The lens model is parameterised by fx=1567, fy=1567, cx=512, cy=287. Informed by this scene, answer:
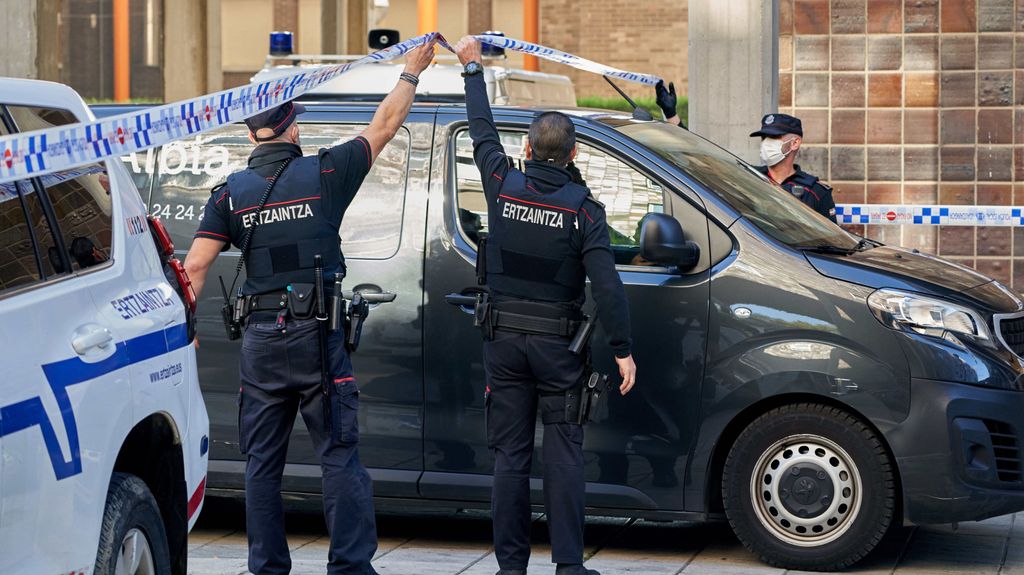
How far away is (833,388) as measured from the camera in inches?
246

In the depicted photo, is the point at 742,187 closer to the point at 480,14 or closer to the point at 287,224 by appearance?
the point at 287,224

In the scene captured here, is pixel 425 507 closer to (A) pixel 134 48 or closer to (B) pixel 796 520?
(B) pixel 796 520

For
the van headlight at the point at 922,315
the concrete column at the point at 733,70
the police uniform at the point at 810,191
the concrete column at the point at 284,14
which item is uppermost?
the concrete column at the point at 284,14

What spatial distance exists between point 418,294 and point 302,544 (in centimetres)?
127

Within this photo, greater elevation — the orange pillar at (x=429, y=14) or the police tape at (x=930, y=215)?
the orange pillar at (x=429, y=14)

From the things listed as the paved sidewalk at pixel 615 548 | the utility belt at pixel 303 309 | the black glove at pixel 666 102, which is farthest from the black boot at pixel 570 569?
the black glove at pixel 666 102

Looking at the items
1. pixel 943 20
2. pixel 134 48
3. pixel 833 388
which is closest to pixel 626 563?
pixel 833 388

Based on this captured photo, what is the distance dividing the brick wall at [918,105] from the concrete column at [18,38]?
684 centimetres

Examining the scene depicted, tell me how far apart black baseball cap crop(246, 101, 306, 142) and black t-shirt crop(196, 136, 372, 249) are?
0.18 feet

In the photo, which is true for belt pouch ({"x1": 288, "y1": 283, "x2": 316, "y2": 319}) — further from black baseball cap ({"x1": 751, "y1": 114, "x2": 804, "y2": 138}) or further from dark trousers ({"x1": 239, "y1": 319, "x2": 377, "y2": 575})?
black baseball cap ({"x1": 751, "y1": 114, "x2": 804, "y2": 138})

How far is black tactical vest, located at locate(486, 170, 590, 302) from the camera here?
5.69 m

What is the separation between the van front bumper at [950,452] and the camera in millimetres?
6156

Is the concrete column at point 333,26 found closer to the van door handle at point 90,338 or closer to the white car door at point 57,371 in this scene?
the white car door at point 57,371

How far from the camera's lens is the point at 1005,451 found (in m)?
6.26
